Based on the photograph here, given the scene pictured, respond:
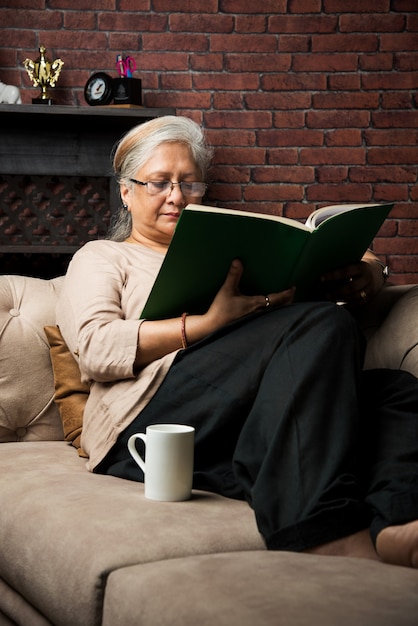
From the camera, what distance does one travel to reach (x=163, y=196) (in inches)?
84.5

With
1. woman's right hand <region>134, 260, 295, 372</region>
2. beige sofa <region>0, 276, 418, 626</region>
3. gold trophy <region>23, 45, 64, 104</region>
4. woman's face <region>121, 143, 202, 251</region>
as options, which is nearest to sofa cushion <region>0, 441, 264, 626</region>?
beige sofa <region>0, 276, 418, 626</region>

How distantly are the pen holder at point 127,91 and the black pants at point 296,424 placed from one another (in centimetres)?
206

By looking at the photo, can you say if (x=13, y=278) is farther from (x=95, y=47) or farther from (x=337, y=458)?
(x=95, y=47)

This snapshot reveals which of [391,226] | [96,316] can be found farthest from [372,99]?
[96,316]

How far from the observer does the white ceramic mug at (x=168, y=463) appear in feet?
4.91

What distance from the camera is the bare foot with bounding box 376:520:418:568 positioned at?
1.20m

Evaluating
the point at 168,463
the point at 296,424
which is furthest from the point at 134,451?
the point at 296,424

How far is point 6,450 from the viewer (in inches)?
78.8

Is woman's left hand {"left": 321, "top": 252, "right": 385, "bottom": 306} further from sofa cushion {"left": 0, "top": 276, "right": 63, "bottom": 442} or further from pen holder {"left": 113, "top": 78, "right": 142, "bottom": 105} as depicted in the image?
pen holder {"left": 113, "top": 78, "right": 142, "bottom": 105}

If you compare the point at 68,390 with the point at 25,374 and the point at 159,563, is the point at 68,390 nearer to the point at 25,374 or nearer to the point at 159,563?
the point at 25,374

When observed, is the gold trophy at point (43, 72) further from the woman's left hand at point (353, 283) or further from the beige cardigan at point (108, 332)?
the woman's left hand at point (353, 283)

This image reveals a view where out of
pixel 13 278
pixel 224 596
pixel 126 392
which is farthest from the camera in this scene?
pixel 13 278

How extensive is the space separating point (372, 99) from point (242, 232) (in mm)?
2464

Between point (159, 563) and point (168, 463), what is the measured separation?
31 centimetres
